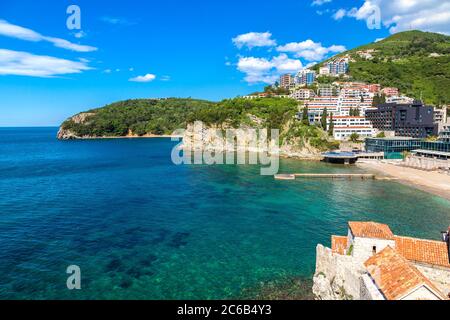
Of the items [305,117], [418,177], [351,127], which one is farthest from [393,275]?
[305,117]

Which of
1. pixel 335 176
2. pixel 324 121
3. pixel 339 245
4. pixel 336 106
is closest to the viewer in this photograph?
pixel 339 245

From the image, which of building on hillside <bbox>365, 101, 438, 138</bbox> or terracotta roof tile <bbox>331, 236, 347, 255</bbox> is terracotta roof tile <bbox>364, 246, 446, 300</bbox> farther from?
building on hillside <bbox>365, 101, 438, 138</bbox>

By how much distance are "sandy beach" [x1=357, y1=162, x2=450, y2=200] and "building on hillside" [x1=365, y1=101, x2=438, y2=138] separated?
31905 mm

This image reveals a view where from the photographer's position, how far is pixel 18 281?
24953mm

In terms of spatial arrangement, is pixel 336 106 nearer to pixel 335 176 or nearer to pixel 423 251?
pixel 335 176

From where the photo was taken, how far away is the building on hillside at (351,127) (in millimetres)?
117287

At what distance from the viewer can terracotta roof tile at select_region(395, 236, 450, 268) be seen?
18.4 m

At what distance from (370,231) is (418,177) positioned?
206 feet

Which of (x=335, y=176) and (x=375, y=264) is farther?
(x=335, y=176)

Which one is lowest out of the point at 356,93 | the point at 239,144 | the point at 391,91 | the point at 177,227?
the point at 177,227

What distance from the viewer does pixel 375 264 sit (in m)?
17.0
